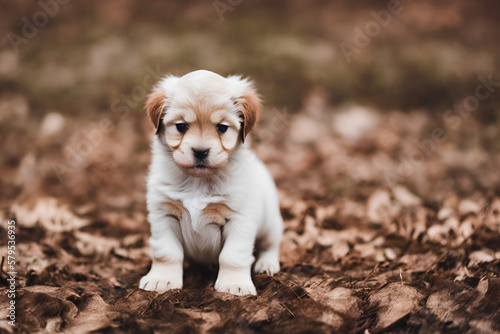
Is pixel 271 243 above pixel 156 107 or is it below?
below

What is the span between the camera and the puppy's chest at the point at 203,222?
10.4 feet

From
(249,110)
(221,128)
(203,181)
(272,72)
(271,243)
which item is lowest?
(271,243)

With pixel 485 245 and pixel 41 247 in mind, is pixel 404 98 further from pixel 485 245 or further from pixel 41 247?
pixel 41 247

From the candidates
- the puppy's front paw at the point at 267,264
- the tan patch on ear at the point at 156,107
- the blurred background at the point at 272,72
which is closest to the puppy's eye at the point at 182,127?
the tan patch on ear at the point at 156,107

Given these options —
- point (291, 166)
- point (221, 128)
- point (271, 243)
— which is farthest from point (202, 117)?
point (291, 166)

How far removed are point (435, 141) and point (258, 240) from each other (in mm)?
3089

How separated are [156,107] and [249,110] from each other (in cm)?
59

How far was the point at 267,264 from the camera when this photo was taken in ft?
11.8

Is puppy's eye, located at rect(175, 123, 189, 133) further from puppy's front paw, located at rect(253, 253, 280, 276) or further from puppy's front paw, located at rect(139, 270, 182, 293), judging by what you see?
puppy's front paw, located at rect(253, 253, 280, 276)

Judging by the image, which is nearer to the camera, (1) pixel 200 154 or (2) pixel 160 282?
(1) pixel 200 154

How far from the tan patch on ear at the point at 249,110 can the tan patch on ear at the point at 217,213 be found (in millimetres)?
463

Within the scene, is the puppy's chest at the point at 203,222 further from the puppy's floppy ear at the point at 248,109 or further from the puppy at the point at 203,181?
the puppy's floppy ear at the point at 248,109

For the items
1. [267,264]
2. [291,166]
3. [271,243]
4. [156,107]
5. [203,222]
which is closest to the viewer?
[156,107]

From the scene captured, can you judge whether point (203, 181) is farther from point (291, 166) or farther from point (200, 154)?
point (291, 166)
